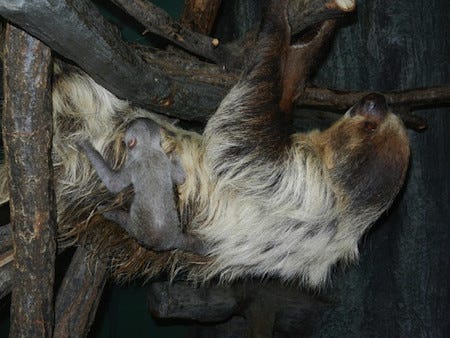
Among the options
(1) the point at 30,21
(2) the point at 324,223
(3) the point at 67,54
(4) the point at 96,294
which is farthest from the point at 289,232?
(1) the point at 30,21

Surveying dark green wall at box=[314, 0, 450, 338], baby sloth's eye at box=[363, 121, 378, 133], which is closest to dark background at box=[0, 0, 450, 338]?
dark green wall at box=[314, 0, 450, 338]

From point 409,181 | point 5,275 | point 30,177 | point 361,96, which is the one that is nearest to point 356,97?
point 361,96

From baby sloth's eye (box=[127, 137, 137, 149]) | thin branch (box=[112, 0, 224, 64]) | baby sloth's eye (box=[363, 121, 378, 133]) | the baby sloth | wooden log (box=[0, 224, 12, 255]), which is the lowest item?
wooden log (box=[0, 224, 12, 255])

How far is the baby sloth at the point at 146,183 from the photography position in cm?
348

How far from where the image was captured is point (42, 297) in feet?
10.5

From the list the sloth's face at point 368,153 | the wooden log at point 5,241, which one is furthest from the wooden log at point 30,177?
the sloth's face at point 368,153

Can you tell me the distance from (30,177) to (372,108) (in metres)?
2.02

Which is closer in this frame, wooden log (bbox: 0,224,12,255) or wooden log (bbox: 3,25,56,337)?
wooden log (bbox: 3,25,56,337)

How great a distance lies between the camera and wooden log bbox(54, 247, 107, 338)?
4086 millimetres

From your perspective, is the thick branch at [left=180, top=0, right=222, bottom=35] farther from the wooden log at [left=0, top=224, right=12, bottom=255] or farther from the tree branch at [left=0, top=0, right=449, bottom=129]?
the wooden log at [left=0, top=224, right=12, bottom=255]

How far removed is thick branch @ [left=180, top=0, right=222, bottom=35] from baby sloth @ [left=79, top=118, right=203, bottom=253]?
127 cm

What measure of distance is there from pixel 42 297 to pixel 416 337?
4048 mm

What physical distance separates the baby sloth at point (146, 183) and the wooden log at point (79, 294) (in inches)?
25.9

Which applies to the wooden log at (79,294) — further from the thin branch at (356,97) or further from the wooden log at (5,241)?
the thin branch at (356,97)
